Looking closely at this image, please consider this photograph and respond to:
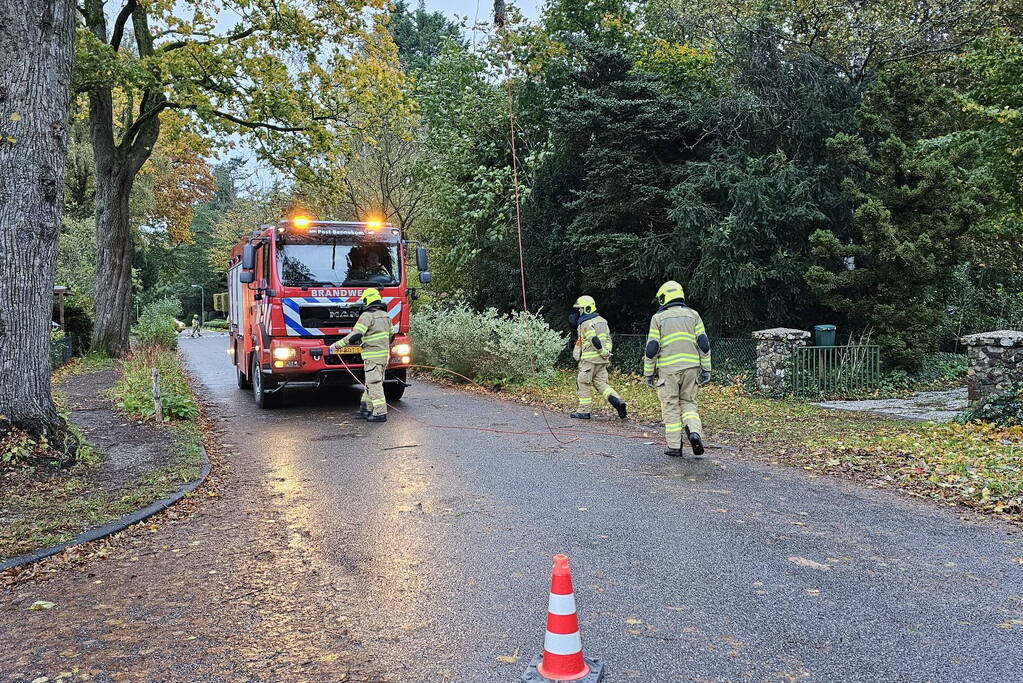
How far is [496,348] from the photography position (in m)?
15.6

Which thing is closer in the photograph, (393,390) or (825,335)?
(393,390)

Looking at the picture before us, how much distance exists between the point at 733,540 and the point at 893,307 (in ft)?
33.9

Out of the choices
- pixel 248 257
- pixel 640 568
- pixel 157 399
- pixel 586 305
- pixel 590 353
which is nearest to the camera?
pixel 640 568

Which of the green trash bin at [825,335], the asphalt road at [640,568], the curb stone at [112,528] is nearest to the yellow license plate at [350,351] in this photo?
the asphalt road at [640,568]

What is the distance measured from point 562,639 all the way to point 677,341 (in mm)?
5643

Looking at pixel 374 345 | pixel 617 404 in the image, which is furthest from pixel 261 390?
pixel 617 404

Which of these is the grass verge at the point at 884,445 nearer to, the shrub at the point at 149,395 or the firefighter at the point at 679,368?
the firefighter at the point at 679,368

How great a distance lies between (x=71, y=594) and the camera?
4535 millimetres

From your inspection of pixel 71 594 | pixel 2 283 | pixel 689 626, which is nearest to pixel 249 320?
pixel 2 283

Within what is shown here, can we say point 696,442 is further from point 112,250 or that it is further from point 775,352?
point 112,250

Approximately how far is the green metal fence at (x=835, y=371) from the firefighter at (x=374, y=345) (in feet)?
24.2

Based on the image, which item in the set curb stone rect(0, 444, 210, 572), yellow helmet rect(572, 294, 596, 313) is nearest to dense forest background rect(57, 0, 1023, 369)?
yellow helmet rect(572, 294, 596, 313)

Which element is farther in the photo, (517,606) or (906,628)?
(517,606)

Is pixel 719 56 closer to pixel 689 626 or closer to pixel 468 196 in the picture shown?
pixel 468 196
